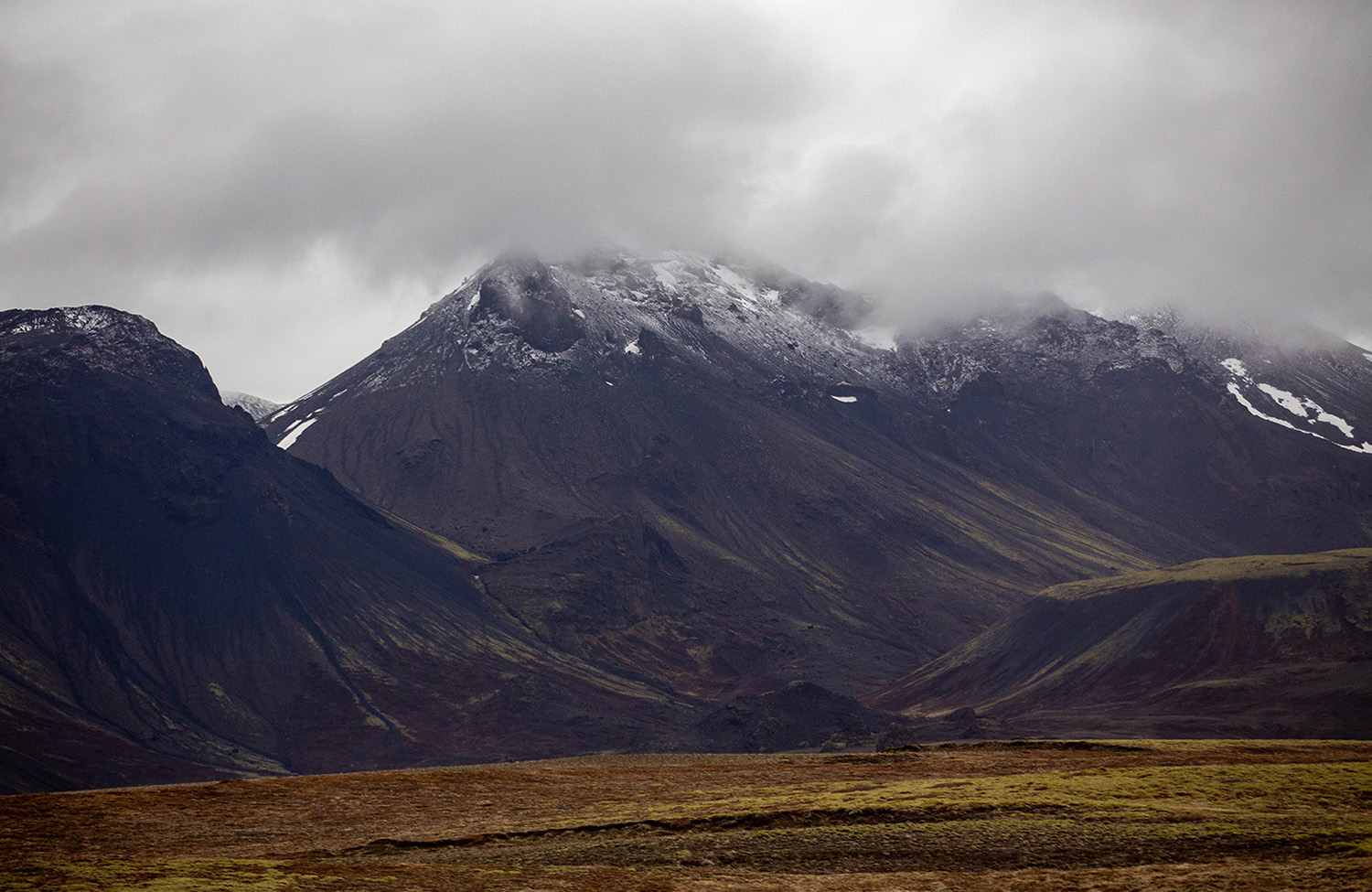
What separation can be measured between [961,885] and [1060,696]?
454 ft

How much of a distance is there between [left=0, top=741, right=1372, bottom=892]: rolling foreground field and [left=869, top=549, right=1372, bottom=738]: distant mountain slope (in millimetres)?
83253

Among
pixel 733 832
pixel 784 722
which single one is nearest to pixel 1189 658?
pixel 784 722

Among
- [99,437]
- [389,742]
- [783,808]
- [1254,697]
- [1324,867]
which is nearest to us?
[1324,867]

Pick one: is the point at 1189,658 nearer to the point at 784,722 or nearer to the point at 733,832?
the point at 784,722

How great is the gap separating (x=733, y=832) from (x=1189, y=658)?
451 ft

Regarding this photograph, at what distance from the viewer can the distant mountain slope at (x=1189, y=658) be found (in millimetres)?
141375

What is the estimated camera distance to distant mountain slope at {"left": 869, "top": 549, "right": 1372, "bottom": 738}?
141 m

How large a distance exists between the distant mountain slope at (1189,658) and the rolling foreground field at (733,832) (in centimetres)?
8325

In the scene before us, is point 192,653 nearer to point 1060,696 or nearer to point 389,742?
point 389,742

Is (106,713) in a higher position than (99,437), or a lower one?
lower

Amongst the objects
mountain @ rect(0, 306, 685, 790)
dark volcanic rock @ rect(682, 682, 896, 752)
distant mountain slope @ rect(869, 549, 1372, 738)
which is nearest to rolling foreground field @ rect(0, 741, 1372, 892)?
distant mountain slope @ rect(869, 549, 1372, 738)

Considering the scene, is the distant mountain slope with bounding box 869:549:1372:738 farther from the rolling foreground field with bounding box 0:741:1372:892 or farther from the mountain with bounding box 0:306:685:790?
the rolling foreground field with bounding box 0:741:1372:892

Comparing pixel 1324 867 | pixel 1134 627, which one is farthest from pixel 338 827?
pixel 1134 627

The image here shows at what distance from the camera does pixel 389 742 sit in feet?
541
